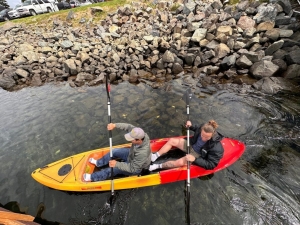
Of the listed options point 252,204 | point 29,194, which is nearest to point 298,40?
point 252,204

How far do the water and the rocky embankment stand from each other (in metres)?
1.59

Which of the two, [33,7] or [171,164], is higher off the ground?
[33,7]

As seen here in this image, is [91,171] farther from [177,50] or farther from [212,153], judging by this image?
[177,50]

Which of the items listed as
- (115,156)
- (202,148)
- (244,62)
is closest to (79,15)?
(244,62)

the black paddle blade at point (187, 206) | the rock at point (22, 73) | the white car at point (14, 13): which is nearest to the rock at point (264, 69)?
the black paddle blade at point (187, 206)

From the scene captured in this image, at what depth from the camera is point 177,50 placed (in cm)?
1498

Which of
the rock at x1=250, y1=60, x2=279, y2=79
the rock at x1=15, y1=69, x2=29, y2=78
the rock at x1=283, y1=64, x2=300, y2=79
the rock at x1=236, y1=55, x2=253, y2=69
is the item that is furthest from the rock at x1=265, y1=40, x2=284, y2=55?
the rock at x1=15, y1=69, x2=29, y2=78

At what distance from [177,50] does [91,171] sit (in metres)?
11.1

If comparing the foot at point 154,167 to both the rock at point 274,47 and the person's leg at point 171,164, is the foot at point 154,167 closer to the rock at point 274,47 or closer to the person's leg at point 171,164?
the person's leg at point 171,164

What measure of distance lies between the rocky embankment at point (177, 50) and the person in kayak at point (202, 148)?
5978mm

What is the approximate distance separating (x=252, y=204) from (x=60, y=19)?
2357 centimetres

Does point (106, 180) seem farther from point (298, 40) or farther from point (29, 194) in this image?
point (298, 40)

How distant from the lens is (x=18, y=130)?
951 centimetres

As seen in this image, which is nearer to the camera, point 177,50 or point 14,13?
point 177,50
